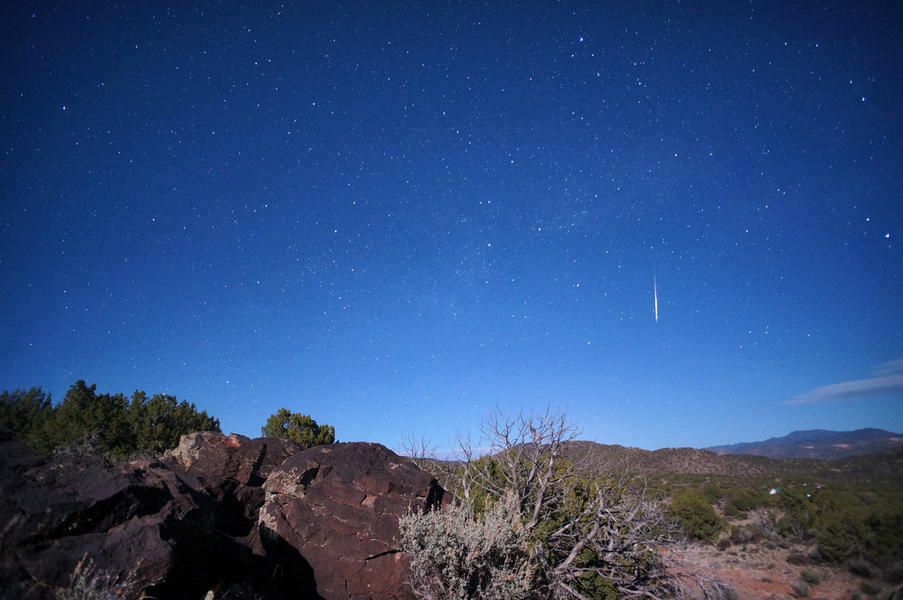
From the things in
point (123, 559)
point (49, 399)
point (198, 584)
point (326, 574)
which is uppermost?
point (49, 399)

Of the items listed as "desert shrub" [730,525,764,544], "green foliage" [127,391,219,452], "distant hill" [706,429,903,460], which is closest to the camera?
"desert shrub" [730,525,764,544]

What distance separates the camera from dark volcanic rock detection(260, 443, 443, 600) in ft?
27.5

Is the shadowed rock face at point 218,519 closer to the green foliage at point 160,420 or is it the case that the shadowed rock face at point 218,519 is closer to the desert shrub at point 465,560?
the desert shrub at point 465,560

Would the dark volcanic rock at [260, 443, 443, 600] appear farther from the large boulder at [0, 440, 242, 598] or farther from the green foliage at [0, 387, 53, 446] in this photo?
the green foliage at [0, 387, 53, 446]

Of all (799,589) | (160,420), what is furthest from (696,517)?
(160,420)

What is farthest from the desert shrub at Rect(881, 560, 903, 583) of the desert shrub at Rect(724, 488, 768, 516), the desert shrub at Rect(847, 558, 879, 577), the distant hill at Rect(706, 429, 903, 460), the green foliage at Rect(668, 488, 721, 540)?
the distant hill at Rect(706, 429, 903, 460)

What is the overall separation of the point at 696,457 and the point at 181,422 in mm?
53841

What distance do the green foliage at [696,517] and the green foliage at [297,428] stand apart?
22438mm

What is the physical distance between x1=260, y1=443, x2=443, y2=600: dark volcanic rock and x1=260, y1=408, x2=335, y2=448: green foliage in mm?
19651

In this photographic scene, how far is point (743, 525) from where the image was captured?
2586 cm

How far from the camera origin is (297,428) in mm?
29062

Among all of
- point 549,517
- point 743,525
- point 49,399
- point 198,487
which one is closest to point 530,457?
point 549,517

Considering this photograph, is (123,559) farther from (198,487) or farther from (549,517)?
(549,517)

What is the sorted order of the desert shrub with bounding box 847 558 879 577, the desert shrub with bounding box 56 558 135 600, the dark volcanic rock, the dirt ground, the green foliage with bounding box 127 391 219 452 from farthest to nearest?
the green foliage with bounding box 127 391 219 452 → the desert shrub with bounding box 847 558 879 577 → the dirt ground → the dark volcanic rock → the desert shrub with bounding box 56 558 135 600
